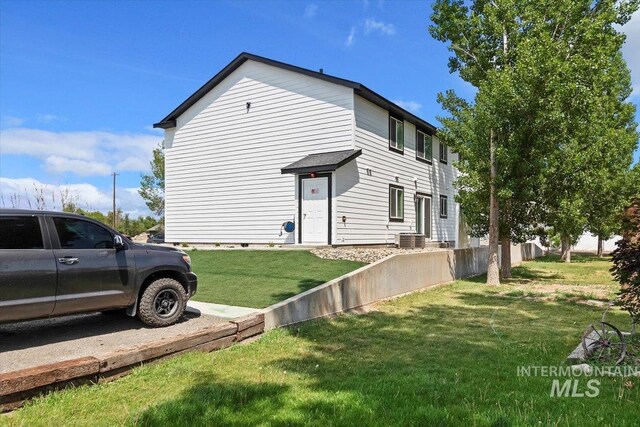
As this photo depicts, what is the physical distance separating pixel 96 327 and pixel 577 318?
9176 millimetres

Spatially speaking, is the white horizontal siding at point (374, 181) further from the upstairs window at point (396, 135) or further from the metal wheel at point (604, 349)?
the metal wheel at point (604, 349)

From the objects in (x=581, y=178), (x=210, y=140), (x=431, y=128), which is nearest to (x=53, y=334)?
(x=210, y=140)

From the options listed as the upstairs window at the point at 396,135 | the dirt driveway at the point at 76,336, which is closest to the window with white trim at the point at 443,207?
the upstairs window at the point at 396,135

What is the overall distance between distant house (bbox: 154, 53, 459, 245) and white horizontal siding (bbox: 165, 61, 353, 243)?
0.14ft

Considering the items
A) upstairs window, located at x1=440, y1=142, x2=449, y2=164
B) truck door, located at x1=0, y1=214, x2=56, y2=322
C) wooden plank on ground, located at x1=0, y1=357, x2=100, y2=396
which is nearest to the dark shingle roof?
upstairs window, located at x1=440, y1=142, x2=449, y2=164

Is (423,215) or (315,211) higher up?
(423,215)

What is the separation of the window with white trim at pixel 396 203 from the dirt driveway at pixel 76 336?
12.4 metres

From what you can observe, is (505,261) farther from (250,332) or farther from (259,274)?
(250,332)

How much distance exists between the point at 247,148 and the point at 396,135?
21.5 ft

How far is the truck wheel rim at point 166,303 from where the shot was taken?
6754 mm

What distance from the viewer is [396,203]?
19.1 metres

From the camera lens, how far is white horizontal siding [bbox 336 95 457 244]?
15742 mm

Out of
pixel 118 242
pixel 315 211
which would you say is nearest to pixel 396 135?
pixel 315 211

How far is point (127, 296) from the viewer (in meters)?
6.36
